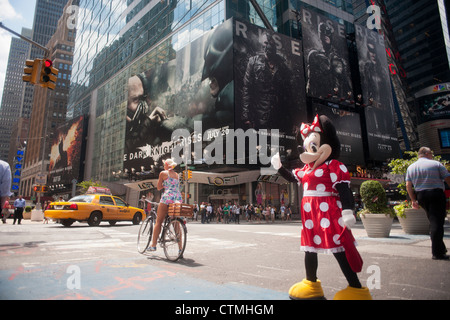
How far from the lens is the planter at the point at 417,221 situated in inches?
278

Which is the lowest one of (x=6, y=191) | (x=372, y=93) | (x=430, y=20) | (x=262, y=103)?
(x=6, y=191)

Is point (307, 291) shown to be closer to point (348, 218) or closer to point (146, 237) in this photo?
point (348, 218)

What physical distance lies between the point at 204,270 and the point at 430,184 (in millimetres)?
3690

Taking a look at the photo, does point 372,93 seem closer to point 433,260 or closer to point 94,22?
point 433,260

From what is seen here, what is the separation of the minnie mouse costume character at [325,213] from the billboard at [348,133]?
104 ft

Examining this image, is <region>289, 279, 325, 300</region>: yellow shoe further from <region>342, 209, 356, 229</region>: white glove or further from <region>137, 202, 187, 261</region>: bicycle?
<region>137, 202, 187, 261</region>: bicycle

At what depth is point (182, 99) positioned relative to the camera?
33.4 meters

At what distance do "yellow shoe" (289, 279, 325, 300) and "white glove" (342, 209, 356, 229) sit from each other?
0.65 metres

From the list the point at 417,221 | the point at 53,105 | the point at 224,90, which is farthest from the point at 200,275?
the point at 53,105

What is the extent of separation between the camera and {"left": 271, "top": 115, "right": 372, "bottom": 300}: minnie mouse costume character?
7.68ft

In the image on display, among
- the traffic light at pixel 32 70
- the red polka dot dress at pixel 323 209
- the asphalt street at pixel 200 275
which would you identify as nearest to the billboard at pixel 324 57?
the traffic light at pixel 32 70

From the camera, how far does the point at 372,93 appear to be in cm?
→ 3744
